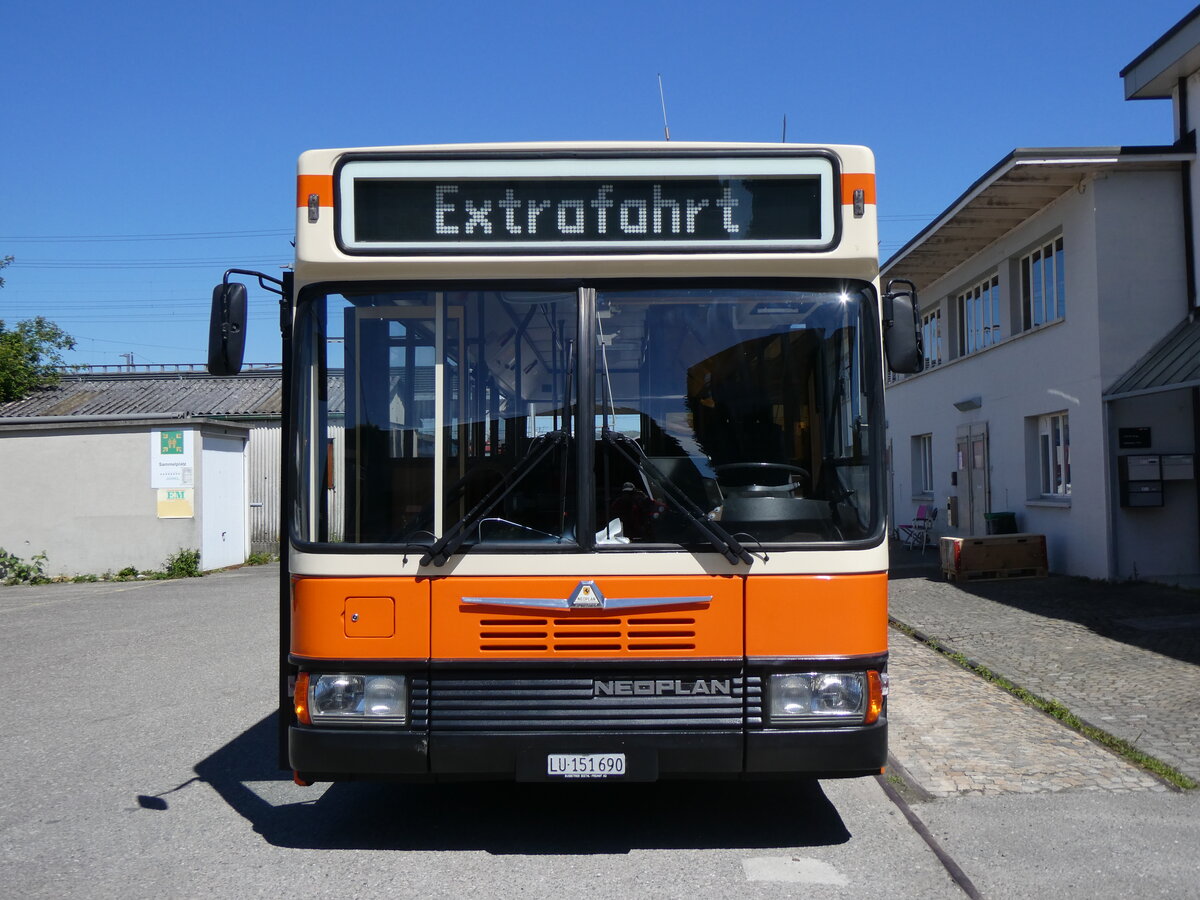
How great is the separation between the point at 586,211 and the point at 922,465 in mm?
21996

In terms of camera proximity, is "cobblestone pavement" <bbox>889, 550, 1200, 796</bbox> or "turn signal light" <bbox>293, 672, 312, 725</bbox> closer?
"turn signal light" <bbox>293, 672, 312, 725</bbox>

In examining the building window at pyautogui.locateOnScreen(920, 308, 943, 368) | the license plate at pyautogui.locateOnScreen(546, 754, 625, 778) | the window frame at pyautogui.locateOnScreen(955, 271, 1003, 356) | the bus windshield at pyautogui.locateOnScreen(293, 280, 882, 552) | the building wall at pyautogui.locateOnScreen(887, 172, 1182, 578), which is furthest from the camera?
the building window at pyautogui.locateOnScreen(920, 308, 943, 368)

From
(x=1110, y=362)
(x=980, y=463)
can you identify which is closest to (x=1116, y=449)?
(x=1110, y=362)

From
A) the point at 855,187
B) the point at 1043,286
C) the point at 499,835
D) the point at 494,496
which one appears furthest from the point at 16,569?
the point at 855,187

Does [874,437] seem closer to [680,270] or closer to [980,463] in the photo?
[680,270]

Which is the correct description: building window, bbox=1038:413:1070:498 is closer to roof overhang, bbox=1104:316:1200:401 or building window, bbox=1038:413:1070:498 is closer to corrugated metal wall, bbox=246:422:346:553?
roof overhang, bbox=1104:316:1200:401

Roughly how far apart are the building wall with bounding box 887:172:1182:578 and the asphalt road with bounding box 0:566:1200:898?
1026cm

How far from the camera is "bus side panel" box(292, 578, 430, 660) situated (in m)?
4.54

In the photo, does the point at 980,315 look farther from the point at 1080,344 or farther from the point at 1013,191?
the point at 1080,344

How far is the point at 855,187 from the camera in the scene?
479 cm

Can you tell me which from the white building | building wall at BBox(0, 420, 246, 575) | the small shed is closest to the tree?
the small shed

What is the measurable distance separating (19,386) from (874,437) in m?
34.9

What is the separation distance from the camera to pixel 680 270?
15.7 ft

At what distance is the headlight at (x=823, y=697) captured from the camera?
4.54 m
